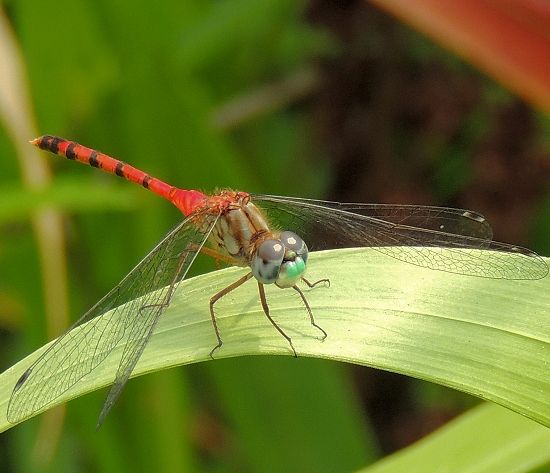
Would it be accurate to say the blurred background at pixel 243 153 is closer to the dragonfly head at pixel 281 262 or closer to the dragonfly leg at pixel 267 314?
the dragonfly head at pixel 281 262

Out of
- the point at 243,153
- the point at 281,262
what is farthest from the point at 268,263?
the point at 243,153

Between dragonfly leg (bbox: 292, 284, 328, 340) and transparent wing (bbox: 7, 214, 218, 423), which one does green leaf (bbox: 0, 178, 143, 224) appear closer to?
transparent wing (bbox: 7, 214, 218, 423)

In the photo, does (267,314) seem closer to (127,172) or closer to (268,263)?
(268,263)

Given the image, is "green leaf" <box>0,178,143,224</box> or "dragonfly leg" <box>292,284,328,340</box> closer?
"dragonfly leg" <box>292,284,328,340</box>

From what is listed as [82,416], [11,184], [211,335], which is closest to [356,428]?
[82,416]

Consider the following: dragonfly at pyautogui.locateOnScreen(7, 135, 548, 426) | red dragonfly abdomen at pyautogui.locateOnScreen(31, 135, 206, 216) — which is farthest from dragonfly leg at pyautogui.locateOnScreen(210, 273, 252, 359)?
red dragonfly abdomen at pyautogui.locateOnScreen(31, 135, 206, 216)

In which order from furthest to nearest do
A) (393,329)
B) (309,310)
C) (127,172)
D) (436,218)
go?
(127,172)
(436,218)
(309,310)
(393,329)

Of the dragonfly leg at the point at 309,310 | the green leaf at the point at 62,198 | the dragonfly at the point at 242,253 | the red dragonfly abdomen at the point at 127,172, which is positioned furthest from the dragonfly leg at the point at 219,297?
the green leaf at the point at 62,198

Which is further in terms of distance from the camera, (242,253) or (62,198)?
(62,198)
